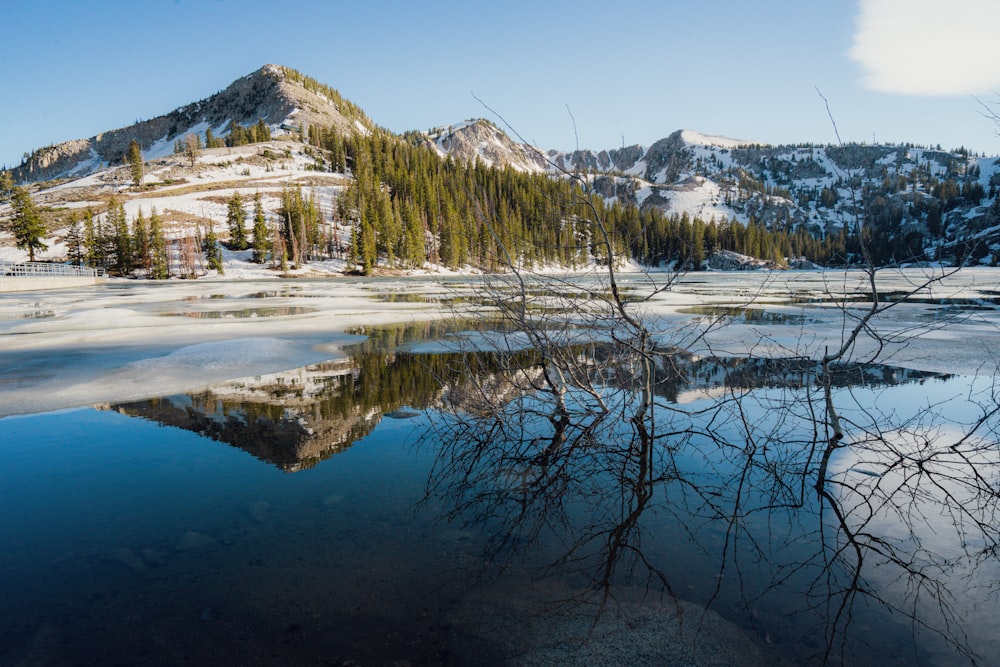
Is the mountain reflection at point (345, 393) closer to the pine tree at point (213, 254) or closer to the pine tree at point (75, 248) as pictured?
the pine tree at point (213, 254)

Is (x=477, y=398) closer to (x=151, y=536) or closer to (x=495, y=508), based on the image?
(x=495, y=508)

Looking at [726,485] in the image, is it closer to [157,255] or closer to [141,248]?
[157,255]

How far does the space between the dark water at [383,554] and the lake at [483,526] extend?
20 millimetres

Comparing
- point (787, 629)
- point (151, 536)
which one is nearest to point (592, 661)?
point (787, 629)

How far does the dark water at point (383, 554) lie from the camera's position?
2.98 metres

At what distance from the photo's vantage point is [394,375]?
9.82m

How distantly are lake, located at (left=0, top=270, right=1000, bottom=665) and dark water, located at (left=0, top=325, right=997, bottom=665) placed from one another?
0.06ft

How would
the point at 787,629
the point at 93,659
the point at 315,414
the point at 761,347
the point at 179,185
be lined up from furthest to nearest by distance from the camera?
the point at 179,185
the point at 761,347
the point at 315,414
the point at 787,629
the point at 93,659

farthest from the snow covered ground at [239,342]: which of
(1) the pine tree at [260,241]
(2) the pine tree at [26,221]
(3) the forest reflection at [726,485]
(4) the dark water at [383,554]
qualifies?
(1) the pine tree at [260,241]

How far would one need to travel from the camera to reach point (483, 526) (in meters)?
4.34

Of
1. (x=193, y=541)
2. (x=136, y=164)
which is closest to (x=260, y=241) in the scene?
(x=136, y=164)

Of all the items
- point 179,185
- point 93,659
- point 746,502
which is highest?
point 179,185

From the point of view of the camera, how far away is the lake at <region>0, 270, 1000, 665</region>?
9.93ft

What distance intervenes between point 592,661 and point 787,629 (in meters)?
1.22
